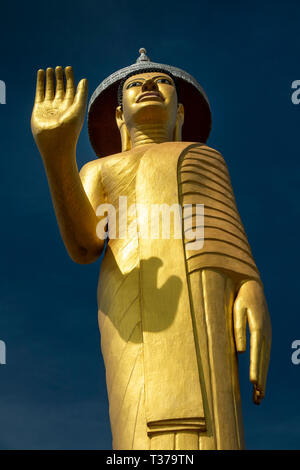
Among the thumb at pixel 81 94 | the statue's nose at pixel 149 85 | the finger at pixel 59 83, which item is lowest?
the thumb at pixel 81 94

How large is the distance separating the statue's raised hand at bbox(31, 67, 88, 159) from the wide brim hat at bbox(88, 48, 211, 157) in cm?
184

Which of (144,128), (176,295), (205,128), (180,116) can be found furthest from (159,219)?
(205,128)

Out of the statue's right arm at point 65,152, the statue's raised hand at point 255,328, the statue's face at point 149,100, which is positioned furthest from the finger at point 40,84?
the statue's raised hand at point 255,328

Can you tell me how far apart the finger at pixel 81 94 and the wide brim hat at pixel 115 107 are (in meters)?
1.81

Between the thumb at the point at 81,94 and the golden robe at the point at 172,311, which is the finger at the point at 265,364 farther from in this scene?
the thumb at the point at 81,94

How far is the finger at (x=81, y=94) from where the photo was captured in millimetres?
4758

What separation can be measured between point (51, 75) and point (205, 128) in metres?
2.38

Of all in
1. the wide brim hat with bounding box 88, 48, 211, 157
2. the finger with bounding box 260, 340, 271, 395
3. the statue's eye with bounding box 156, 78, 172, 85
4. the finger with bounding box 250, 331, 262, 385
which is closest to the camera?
the finger with bounding box 250, 331, 262, 385

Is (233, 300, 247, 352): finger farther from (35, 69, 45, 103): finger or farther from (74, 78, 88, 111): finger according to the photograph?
(35, 69, 45, 103): finger

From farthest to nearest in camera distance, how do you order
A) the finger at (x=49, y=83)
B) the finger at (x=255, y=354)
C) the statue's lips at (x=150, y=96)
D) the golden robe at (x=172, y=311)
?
the statue's lips at (x=150, y=96)
the finger at (x=49, y=83)
the finger at (x=255, y=354)
the golden robe at (x=172, y=311)

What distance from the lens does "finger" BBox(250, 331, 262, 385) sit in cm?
455

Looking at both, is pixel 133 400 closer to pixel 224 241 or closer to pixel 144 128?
pixel 224 241

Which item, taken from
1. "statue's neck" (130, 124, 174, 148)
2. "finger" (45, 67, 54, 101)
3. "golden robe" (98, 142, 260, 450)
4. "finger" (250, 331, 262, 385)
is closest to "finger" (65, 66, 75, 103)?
"finger" (45, 67, 54, 101)

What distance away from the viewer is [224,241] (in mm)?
5078
